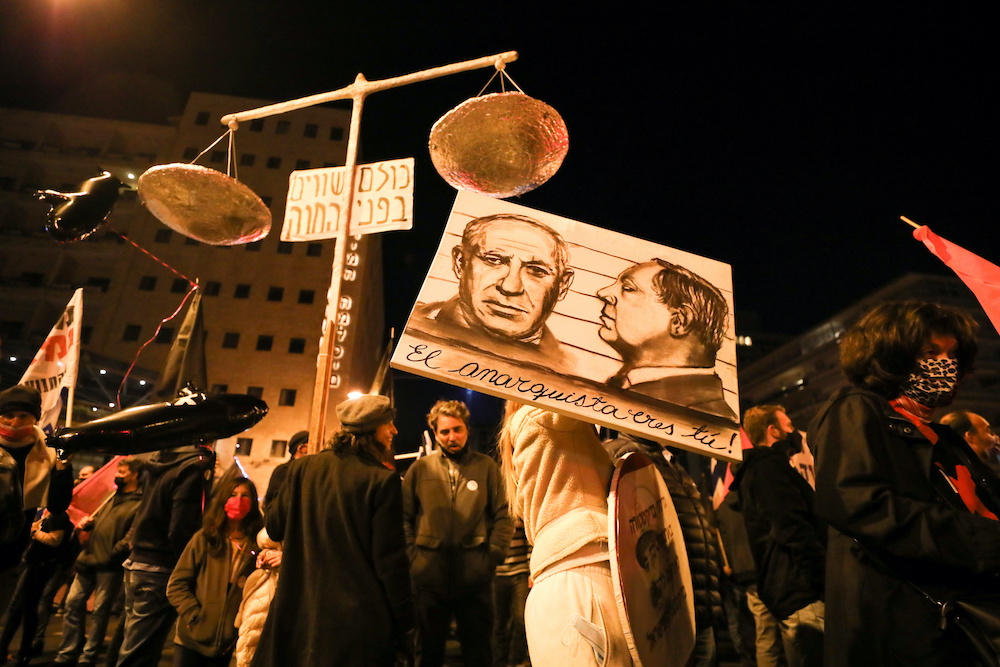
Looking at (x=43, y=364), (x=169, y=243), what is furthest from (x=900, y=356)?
(x=169, y=243)

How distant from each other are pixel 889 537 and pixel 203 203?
4.47m

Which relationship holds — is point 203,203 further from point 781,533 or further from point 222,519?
point 781,533

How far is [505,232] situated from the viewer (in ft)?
6.70

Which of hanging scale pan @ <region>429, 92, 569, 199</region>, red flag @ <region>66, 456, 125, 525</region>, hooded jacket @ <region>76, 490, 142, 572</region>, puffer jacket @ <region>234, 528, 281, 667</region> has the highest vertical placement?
hanging scale pan @ <region>429, 92, 569, 199</region>

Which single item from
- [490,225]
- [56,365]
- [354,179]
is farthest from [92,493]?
[490,225]

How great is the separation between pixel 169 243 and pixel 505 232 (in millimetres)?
42355

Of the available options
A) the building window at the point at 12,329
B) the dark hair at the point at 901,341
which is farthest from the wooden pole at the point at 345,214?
the building window at the point at 12,329

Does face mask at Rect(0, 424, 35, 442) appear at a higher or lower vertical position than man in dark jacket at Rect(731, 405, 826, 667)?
higher

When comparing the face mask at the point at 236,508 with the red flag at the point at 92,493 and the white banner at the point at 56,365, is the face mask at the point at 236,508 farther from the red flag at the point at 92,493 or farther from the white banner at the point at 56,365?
the red flag at the point at 92,493

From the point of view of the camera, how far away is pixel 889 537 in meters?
1.58

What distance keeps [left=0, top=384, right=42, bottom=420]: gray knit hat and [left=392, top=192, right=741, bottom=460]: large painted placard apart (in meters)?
3.66

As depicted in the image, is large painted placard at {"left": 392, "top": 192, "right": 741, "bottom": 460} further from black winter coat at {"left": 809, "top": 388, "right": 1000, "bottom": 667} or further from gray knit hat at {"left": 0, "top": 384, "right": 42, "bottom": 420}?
gray knit hat at {"left": 0, "top": 384, "right": 42, "bottom": 420}

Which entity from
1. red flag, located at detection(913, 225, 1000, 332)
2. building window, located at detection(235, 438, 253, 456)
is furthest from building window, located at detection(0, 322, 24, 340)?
red flag, located at detection(913, 225, 1000, 332)

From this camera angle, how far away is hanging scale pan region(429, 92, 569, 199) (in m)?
3.60
